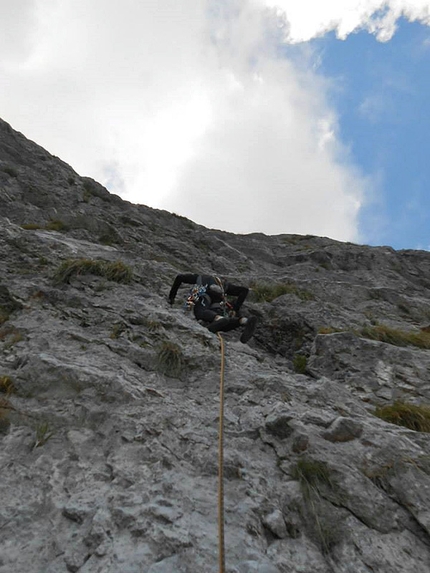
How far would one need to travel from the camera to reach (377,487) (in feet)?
15.0

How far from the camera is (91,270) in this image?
10031 mm

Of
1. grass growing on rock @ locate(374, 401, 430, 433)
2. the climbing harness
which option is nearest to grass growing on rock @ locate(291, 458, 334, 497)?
grass growing on rock @ locate(374, 401, 430, 433)

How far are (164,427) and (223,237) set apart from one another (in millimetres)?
19662

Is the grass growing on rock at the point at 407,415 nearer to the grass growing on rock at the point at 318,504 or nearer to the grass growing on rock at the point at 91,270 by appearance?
the grass growing on rock at the point at 318,504

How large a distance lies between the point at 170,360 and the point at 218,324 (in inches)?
81.3

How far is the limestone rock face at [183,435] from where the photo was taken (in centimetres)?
377

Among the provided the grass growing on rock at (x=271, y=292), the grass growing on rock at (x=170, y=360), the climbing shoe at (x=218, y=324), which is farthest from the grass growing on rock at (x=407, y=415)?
the grass growing on rock at (x=271, y=292)

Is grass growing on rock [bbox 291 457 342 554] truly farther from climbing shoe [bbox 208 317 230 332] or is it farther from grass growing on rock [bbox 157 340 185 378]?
climbing shoe [bbox 208 317 230 332]

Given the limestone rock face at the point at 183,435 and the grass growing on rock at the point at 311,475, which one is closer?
the limestone rock face at the point at 183,435

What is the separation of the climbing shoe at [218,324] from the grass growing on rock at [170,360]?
1673 mm

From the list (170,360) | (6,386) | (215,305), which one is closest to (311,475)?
(170,360)

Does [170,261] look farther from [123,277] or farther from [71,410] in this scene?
[71,410]

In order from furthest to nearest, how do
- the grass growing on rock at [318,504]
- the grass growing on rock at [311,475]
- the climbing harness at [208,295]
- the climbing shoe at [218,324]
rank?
the climbing harness at [208,295] < the climbing shoe at [218,324] < the grass growing on rock at [311,475] < the grass growing on rock at [318,504]

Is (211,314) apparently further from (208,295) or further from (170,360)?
(170,360)
